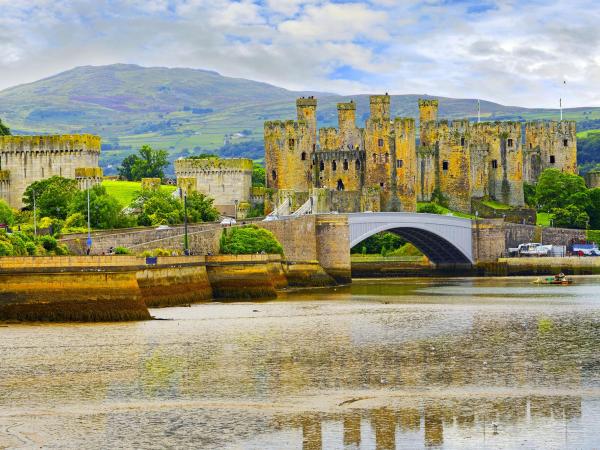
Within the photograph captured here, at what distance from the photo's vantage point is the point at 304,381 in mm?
36719

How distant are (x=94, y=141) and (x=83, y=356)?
2267 inches

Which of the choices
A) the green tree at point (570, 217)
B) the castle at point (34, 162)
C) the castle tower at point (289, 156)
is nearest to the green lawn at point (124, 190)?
the castle at point (34, 162)

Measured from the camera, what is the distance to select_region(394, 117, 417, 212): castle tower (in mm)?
105750

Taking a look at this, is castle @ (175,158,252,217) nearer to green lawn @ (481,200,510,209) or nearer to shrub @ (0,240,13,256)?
green lawn @ (481,200,510,209)

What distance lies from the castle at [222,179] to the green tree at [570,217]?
23.0m

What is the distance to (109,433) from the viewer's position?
99.5ft

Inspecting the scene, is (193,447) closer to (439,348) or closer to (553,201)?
(439,348)

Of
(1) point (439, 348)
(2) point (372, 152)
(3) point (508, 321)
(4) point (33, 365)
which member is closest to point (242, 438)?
(4) point (33, 365)

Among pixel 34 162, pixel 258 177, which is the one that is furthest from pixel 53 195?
pixel 258 177

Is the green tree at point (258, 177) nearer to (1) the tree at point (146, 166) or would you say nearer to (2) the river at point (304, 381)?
(1) the tree at point (146, 166)

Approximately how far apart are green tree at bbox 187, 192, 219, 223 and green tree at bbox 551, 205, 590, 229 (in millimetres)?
28676

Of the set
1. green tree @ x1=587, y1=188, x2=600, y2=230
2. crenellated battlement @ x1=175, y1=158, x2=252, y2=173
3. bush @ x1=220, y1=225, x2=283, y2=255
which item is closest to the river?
bush @ x1=220, y1=225, x2=283, y2=255

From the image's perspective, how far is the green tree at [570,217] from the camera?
108 metres

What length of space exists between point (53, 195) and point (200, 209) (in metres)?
9.20
